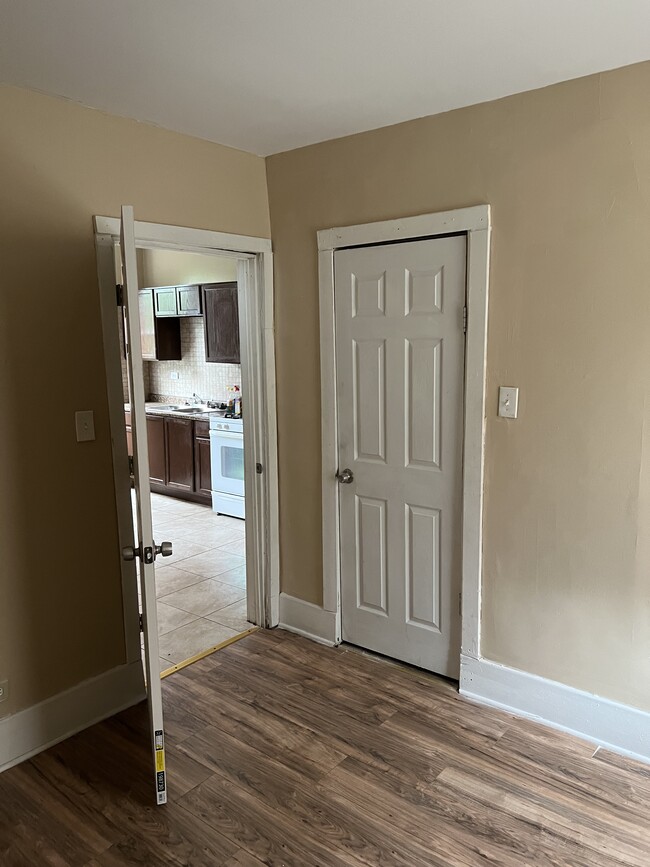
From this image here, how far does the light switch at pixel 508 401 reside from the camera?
8.64 ft

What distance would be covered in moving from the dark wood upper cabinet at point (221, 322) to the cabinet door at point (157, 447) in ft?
2.76

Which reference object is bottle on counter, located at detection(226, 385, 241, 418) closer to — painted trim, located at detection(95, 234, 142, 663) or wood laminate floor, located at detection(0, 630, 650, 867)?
painted trim, located at detection(95, 234, 142, 663)

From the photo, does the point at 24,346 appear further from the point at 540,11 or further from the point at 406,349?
the point at 540,11

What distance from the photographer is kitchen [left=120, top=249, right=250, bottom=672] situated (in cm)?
475

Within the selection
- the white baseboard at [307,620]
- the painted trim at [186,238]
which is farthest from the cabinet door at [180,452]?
the painted trim at [186,238]

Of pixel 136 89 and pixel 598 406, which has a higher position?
pixel 136 89

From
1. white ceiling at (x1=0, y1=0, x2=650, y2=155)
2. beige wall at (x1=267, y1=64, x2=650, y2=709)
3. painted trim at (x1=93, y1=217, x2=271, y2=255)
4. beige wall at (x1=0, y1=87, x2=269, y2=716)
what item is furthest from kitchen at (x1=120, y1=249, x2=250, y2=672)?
white ceiling at (x1=0, y1=0, x2=650, y2=155)

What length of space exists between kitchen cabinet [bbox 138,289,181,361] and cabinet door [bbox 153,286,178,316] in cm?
7

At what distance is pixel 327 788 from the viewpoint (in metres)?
2.33

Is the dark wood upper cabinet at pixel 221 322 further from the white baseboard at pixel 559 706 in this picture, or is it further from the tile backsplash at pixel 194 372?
the white baseboard at pixel 559 706

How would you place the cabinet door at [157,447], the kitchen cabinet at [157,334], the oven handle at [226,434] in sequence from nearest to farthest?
the oven handle at [226,434]
the cabinet door at [157,447]
the kitchen cabinet at [157,334]

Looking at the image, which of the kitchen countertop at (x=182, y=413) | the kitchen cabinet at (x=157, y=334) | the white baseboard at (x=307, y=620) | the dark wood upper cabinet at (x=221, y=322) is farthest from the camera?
the kitchen cabinet at (x=157, y=334)

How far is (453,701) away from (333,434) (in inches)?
52.6

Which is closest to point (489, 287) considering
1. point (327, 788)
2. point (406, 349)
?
point (406, 349)
